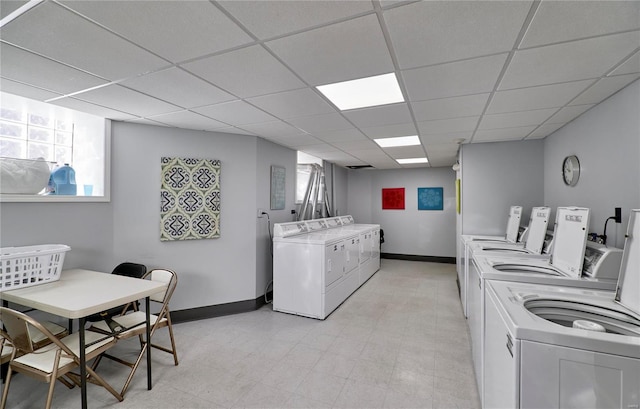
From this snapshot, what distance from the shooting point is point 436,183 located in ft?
22.5

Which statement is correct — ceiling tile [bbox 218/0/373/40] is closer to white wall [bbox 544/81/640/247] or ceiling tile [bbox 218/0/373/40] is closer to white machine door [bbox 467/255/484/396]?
white machine door [bbox 467/255/484/396]

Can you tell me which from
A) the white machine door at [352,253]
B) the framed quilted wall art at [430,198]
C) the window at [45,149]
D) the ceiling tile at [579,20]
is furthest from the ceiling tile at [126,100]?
the framed quilted wall art at [430,198]

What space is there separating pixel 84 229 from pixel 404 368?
3.43 meters

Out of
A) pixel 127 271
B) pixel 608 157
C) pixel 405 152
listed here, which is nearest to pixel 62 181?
pixel 127 271

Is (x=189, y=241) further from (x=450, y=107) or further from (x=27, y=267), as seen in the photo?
(x=450, y=107)

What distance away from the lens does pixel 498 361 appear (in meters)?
1.39

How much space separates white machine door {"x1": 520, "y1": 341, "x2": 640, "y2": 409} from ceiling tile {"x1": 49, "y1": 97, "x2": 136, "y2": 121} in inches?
144

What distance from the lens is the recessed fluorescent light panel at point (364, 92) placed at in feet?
6.78

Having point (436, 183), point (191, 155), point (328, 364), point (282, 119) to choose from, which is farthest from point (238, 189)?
point (436, 183)

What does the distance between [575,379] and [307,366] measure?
194 centimetres

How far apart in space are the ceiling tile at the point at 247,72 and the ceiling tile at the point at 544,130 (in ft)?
9.73

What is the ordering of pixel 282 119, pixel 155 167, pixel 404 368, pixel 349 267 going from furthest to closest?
pixel 349 267, pixel 155 167, pixel 282 119, pixel 404 368

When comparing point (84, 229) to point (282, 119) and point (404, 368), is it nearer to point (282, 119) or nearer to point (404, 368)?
point (282, 119)

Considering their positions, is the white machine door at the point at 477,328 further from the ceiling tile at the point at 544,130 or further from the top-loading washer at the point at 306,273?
the ceiling tile at the point at 544,130
